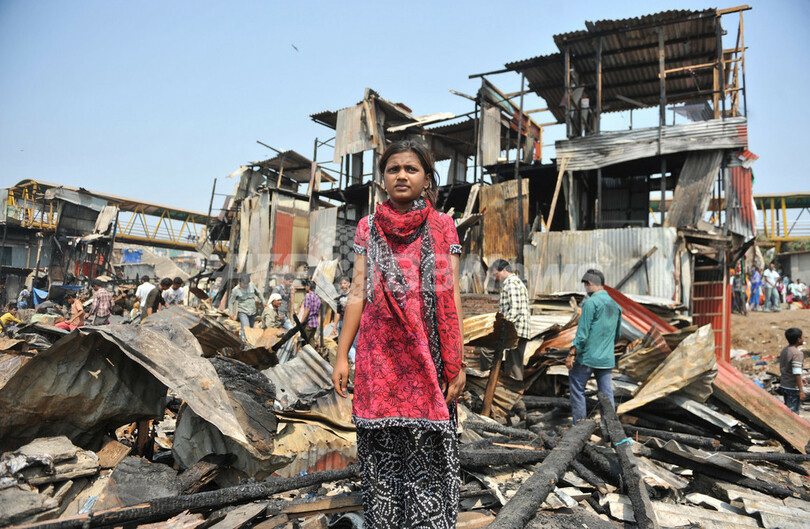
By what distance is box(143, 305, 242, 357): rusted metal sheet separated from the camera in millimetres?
3740

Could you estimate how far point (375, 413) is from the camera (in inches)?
78.0

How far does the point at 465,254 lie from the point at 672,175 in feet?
21.7

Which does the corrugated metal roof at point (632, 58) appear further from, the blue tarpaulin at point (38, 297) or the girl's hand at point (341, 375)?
the blue tarpaulin at point (38, 297)

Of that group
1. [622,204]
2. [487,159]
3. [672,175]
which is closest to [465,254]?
[487,159]

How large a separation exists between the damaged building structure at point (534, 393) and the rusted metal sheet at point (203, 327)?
21 mm

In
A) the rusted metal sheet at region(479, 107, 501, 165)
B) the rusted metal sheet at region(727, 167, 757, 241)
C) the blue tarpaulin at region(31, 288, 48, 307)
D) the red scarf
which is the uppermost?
the rusted metal sheet at region(479, 107, 501, 165)

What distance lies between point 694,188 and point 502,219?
473 centimetres

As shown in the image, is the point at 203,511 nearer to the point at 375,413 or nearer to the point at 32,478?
the point at 32,478

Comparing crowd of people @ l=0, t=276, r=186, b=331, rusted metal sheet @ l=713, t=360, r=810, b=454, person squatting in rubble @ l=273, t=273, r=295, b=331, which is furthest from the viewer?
person squatting in rubble @ l=273, t=273, r=295, b=331

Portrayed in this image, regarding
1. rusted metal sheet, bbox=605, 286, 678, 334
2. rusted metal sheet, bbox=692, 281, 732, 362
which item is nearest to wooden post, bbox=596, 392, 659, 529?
rusted metal sheet, bbox=605, 286, 678, 334

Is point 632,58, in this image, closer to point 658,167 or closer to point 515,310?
point 658,167

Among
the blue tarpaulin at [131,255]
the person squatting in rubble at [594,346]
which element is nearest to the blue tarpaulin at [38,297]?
the blue tarpaulin at [131,255]

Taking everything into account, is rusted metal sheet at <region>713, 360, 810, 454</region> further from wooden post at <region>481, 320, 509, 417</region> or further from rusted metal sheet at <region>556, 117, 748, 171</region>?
rusted metal sheet at <region>556, 117, 748, 171</region>

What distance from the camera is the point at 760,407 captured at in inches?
195
